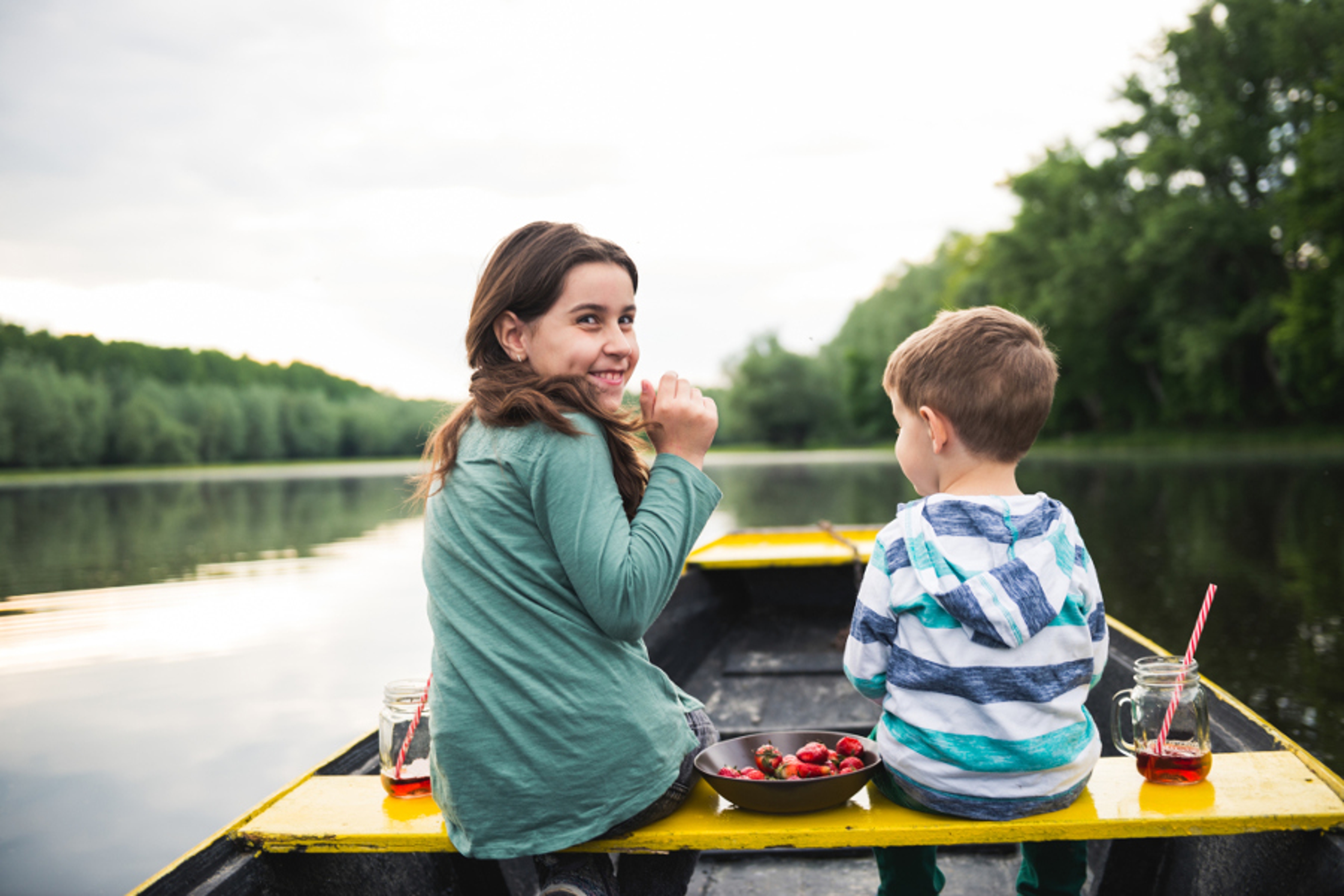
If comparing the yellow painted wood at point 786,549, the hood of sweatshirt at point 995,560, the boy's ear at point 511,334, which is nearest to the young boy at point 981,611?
the hood of sweatshirt at point 995,560

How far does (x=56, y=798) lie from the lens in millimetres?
5004

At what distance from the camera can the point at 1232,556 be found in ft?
31.8

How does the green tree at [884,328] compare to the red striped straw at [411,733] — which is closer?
the red striped straw at [411,733]

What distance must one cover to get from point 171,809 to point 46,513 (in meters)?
24.3

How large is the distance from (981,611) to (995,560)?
0.09m

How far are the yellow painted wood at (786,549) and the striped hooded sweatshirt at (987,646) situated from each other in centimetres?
294

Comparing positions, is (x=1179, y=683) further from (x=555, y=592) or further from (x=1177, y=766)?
(x=555, y=592)

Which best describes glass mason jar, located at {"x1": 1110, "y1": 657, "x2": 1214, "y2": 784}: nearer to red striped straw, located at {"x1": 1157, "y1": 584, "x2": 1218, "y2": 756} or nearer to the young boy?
red striped straw, located at {"x1": 1157, "y1": 584, "x2": 1218, "y2": 756}

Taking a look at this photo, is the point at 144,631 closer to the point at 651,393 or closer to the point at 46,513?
the point at 651,393

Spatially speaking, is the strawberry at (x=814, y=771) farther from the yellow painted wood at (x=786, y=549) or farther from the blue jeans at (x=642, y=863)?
the yellow painted wood at (x=786, y=549)

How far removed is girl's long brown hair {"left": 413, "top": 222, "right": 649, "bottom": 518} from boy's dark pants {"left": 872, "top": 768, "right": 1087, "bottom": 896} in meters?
0.75

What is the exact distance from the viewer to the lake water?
16.1ft

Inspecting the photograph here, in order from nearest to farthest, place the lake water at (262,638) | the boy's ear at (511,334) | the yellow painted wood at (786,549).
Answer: the boy's ear at (511,334) < the yellow painted wood at (786,549) < the lake water at (262,638)

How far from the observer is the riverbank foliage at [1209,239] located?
2352 cm
